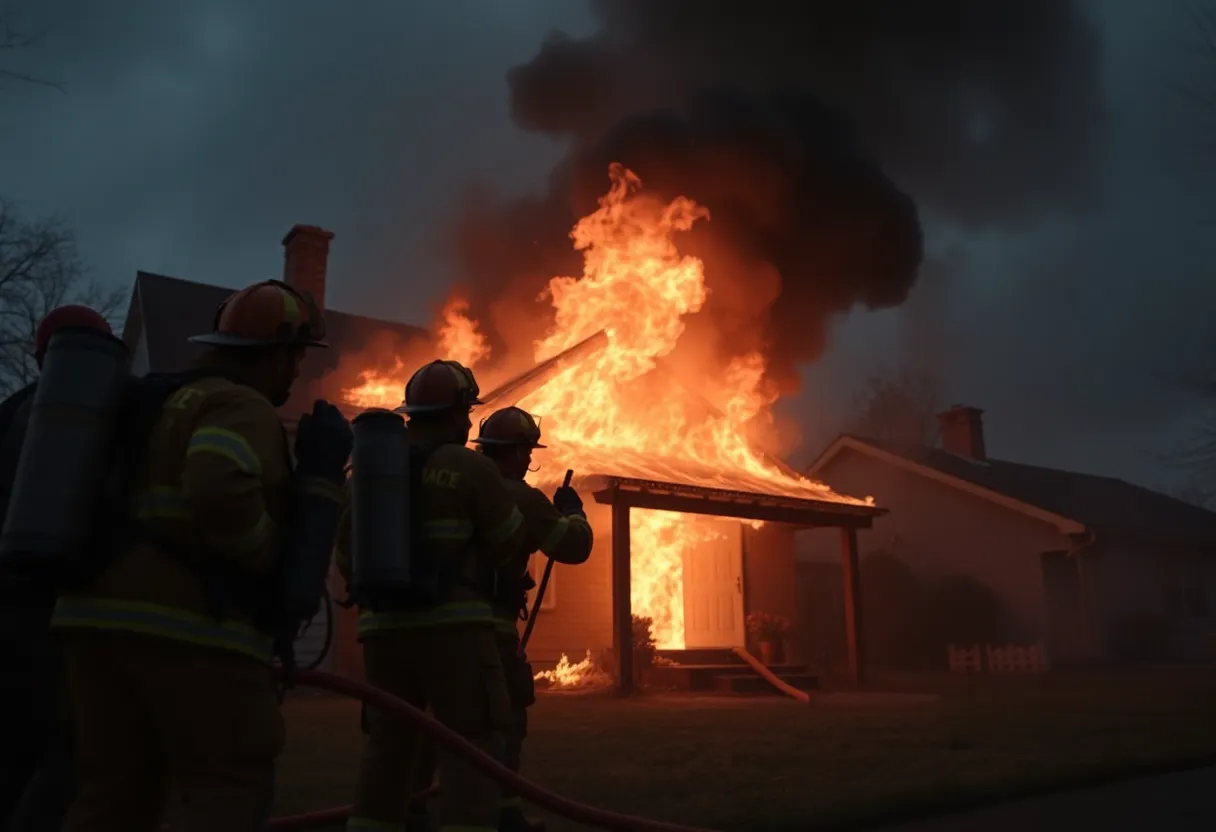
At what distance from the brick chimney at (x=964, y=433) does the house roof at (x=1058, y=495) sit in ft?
1.50

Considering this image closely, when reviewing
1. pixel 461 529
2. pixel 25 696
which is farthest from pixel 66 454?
pixel 461 529

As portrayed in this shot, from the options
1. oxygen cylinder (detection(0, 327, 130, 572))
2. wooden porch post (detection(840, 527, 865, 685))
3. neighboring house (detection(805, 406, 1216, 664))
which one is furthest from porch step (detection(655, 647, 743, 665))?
oxygen cylinder (detection(0, 327, 130, 572))

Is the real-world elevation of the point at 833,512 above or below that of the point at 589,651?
above

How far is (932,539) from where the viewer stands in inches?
906

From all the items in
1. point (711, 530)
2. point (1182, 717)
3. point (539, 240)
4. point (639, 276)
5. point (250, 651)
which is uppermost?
point (539, 240)

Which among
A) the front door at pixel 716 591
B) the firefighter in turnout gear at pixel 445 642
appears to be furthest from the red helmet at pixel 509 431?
the front door at pixel 716 591

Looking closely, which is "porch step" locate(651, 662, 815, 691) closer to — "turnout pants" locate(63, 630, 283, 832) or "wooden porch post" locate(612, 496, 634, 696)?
"wooden porch post" locate(612, 496, 634, 696)

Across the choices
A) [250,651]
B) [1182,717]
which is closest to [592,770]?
[250,651]

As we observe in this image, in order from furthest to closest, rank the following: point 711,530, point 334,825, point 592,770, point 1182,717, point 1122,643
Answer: point 1122,643 < point 711,530 < point 1182,717 < point 592,770 < point 334,825

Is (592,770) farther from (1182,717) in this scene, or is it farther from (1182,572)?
(1182,572)

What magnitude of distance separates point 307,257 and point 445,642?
12527 millimetres

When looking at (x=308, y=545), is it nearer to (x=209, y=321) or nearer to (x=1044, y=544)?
(x=209, y=321)

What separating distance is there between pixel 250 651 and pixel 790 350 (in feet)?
45.8

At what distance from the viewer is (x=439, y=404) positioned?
142 inches
